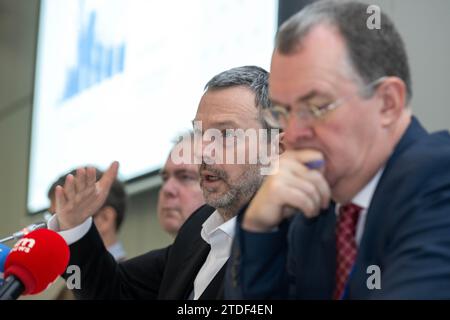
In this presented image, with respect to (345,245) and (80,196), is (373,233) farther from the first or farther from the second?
(80,196)

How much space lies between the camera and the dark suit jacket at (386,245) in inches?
47.7

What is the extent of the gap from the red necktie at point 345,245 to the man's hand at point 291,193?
8cm

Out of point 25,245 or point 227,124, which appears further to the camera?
point 227,124

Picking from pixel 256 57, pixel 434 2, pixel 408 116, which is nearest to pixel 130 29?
pixel 256 57

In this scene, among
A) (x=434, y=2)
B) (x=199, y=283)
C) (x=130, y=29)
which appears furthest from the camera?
(x=130, y=29)

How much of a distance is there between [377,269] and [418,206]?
→ 0.40 ft

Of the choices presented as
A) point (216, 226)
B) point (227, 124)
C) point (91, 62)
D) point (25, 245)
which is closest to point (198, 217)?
point (216, 226)

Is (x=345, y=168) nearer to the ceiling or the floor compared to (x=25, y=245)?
nearer to the ceiling

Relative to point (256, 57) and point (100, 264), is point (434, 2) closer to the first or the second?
point (256, 57)

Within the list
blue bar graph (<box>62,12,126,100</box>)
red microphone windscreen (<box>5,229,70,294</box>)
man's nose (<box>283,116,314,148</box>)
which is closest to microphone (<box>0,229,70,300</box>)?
red microphone windscreen (<box>5,229,70,294</box>)

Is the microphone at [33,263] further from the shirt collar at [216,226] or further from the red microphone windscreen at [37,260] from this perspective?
the shirt collar at [216,226]

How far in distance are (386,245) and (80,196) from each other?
0.93m

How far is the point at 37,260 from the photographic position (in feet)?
5.15

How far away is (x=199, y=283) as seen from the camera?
1.97 m
